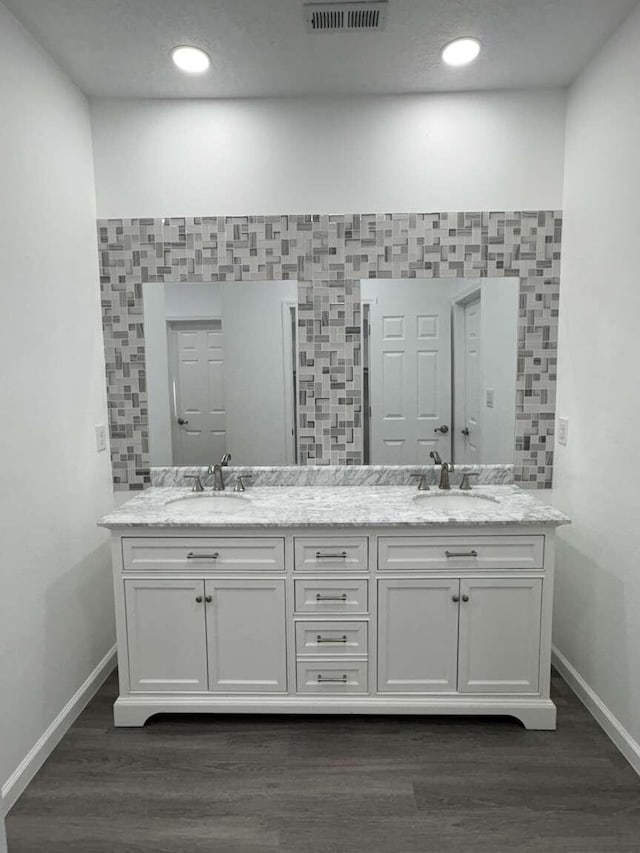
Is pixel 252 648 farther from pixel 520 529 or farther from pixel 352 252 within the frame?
pixel 352 252

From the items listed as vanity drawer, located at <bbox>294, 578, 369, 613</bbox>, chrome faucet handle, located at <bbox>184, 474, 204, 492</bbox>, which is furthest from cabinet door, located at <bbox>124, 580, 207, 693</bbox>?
chrome faucet handle, located at <bbox>184, 474, 204, 492</bbox>

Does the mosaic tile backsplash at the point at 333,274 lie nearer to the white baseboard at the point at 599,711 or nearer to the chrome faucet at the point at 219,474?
the chrome faucet at the point at 219,474

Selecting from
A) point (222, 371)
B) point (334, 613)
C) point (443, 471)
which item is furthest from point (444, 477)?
point (222, 371)

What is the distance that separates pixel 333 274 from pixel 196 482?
121cm

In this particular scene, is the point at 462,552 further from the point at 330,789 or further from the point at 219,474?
the point at 219,474

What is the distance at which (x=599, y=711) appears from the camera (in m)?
2.16

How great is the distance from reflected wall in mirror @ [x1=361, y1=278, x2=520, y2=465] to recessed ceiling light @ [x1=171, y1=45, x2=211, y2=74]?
115cm

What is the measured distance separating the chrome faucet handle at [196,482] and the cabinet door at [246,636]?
0.58 metres

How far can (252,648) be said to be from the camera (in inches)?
84.7

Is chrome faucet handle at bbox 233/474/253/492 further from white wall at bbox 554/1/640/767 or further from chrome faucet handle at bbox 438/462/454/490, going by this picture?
white wall at bbox 554/1/640/767

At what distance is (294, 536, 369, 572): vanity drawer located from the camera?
2.12 metres

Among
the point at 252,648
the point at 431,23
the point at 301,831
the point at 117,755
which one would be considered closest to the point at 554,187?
the point at 431,23

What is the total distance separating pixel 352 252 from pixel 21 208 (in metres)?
1.39

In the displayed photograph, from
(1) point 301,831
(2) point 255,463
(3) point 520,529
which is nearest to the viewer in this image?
(1) point 301,831
